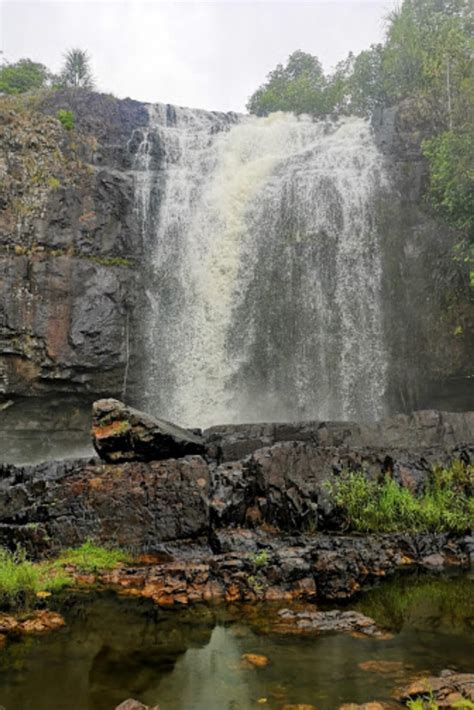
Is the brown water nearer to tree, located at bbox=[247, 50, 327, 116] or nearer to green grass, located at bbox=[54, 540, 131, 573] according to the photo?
green grass, located at bbox=[54, 540, 131, 573]

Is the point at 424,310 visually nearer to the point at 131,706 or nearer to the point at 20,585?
the point at 20,585

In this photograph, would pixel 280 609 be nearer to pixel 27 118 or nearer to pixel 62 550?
pixel 62 550

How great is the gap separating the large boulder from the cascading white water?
847cm

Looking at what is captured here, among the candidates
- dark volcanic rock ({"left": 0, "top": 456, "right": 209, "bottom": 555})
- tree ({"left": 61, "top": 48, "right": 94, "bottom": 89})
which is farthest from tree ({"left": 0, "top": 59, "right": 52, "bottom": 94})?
dark volcanic rock ({"left": 0, "top": 456, "right": 209, "bottom": 555})

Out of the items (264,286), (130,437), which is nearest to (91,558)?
(130,437)

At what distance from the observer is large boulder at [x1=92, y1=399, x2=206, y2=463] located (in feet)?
44.7

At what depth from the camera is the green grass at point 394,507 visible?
12352mm

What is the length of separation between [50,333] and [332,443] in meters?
10.9

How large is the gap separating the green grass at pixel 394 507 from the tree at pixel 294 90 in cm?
3084

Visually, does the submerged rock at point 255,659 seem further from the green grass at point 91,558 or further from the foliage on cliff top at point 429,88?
the foliage on cliff top at point 429,88

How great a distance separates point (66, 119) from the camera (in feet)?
87.1

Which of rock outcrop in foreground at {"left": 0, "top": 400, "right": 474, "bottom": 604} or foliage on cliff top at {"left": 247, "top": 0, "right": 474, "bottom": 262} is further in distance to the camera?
foliage on cliff top at {"left": 247, "top": 0, "right": 474, "bottom": 262}

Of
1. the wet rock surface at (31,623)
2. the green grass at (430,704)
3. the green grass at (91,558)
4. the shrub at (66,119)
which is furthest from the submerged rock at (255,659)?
the shrub at (66,119)

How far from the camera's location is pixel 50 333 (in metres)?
21.9
